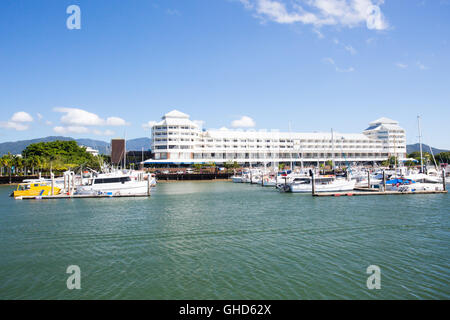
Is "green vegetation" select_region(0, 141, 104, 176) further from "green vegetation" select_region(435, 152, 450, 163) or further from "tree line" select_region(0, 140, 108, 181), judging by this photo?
"green vegetation" select_region(435, 152, 450, 163)

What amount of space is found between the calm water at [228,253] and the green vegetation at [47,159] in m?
69.2

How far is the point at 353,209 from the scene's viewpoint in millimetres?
36500

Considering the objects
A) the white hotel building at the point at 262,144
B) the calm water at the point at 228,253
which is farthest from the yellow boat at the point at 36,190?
the white hotel building at the point at 262,144

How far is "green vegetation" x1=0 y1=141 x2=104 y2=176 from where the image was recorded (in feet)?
324

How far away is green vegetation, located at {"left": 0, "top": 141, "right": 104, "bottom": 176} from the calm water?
6919cm

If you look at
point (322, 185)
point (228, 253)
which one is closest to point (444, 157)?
point (322, 185)

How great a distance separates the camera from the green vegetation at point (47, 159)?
9881 cm

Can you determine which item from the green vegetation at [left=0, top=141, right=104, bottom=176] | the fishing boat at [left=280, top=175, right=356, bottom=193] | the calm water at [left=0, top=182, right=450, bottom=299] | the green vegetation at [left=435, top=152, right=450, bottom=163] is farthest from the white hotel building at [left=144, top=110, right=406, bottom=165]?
the calm water at [left=0, top=182, right=450, bottom=299]

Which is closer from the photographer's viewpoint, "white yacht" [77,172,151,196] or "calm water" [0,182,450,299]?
"calm water" [0,182,450,299]

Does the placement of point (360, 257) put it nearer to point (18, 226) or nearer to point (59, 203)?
point (18, 226)

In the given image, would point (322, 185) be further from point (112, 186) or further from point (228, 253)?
point (228, 253)

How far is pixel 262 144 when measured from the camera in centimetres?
14638
